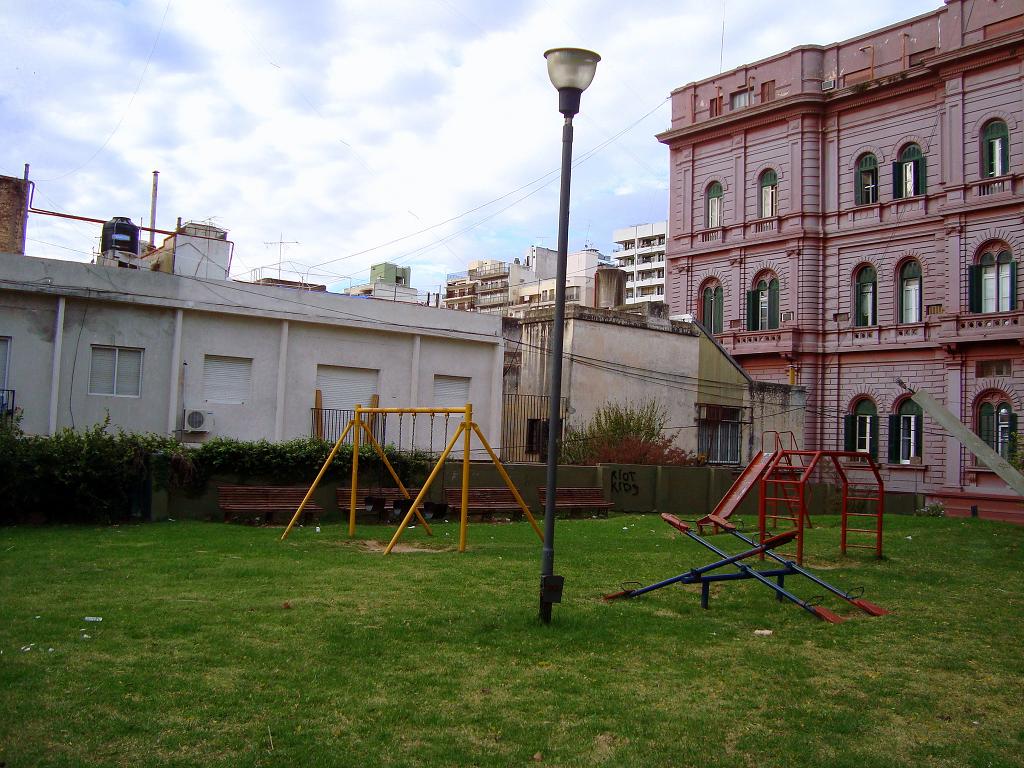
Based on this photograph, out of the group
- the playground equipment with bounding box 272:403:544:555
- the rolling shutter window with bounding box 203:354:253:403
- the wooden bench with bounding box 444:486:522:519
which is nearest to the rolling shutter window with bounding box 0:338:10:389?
the rolling shutter window with bounding box 203:354:253:403

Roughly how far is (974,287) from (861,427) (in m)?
7.18

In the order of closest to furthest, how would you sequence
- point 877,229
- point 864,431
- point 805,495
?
point 805,495, point 877,229, point 864,431

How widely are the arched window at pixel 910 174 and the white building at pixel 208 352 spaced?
2020 cm

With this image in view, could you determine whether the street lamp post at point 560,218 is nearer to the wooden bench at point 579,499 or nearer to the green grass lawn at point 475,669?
the green grass lawn at point 475,669

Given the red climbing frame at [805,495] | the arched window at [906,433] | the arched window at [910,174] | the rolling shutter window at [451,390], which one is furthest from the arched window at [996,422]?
the rolling shutter window at [451,390]

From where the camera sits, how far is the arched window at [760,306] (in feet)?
134

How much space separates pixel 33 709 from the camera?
18.7 ft

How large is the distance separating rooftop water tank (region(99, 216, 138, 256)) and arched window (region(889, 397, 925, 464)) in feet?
93.2

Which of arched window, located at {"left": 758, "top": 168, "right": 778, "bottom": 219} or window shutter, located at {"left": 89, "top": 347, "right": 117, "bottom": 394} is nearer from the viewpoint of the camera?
window shutter, located at {"left": 89, "top": 347, "right": 117, "bottom": 394}

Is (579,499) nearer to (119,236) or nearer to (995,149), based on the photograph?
(119,236)

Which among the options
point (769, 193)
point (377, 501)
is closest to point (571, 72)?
point (377, 501)

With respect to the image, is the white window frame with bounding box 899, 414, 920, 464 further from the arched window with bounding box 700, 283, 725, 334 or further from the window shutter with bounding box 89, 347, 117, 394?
the window shutter with bounding box 89, 347, 117, 394

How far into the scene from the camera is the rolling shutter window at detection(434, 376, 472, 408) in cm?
2648

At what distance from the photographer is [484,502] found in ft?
66.8
